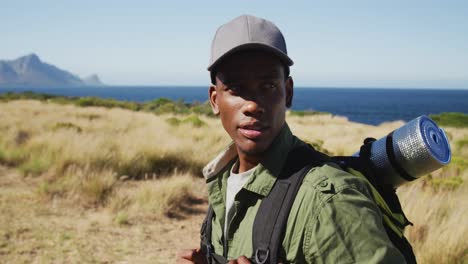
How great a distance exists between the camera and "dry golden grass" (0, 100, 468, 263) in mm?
4586

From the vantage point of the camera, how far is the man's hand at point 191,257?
182 cm

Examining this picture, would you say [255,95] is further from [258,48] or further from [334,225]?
[334,225]

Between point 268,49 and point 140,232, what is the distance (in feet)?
14.4

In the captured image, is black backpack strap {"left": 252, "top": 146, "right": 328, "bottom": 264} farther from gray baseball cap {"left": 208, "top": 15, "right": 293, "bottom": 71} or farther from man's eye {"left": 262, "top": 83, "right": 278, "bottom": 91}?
gray baseball cap {"left": 208, "top": 15, "right": 293, "bottom": 71}

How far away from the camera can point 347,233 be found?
1194 mm

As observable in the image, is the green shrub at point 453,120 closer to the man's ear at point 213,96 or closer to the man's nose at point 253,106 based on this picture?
the man's ear at point 213,96

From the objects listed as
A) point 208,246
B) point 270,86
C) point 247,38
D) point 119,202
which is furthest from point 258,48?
point 119,202

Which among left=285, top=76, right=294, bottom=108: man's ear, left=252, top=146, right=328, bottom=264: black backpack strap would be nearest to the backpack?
left=252, top=146, right=328, bottom=264: black backpack strap

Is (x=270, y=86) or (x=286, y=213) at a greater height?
(x=270, y=86)

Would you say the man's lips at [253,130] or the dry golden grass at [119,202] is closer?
the man's lips at [253,130]

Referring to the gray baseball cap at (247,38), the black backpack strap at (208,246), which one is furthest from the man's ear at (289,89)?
the black backpack strap at (208,246)

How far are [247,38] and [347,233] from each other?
81 cm

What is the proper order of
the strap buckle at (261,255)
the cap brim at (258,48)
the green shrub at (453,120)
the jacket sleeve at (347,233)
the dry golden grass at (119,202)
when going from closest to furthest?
the jacket sleeve at (347,233), the strap buckle at (261,255), the cap brim at (258,48), the dry golden grass at (119,202), the green shrub at (453,120)

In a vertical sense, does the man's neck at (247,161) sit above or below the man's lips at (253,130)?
below
